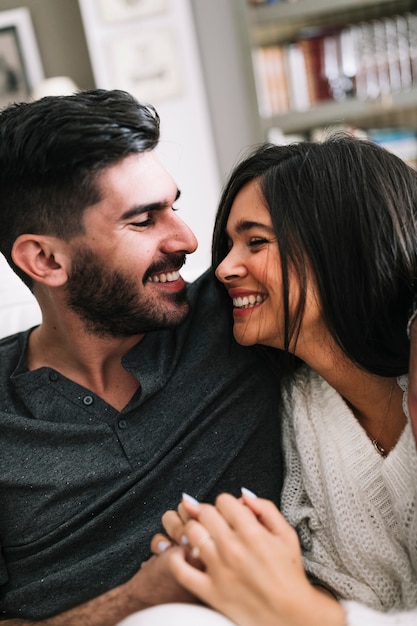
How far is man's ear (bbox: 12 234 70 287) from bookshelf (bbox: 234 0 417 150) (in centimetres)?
208

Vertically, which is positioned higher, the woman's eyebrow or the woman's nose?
the woman's eyebrow

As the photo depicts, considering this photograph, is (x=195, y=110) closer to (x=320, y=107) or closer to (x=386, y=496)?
(x=320, y=107)

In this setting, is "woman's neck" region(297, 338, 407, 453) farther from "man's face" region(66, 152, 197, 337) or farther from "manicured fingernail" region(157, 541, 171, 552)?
"manicured fingernail" region(157, 541, 171, 552)

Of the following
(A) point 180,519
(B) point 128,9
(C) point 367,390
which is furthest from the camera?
(B) point 128,9

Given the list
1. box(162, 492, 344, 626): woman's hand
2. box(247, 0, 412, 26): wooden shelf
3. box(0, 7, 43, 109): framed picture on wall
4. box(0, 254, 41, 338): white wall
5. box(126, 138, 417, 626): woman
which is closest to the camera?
box(162, 492, 344, 626): woman's hand

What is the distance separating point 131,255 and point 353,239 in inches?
16.5

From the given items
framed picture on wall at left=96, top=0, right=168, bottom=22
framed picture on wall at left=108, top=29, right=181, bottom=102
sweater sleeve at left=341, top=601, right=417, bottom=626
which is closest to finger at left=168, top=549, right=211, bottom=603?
sweater sleeve at left=341, top=601, right=417, bottom=626

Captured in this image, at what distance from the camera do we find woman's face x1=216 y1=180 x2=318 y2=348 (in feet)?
3.63

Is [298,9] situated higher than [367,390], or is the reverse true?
[298,9]

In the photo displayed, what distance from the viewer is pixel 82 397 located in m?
1.22

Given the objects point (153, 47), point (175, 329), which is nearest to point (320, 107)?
point (153, 47)

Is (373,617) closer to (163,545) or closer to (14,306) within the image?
(163,545)

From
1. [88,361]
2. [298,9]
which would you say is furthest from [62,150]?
[298,9]

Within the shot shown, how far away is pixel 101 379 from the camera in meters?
1.27
